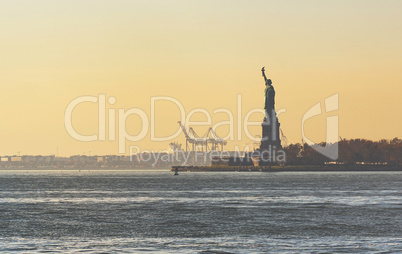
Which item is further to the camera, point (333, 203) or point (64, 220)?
point (333, 203)

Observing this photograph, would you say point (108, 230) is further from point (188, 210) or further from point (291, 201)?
point (291, 201)

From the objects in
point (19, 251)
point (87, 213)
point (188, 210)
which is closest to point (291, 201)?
point (188, 210)

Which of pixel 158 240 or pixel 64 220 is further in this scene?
pixel 64 220

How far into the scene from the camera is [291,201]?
92.1 metres

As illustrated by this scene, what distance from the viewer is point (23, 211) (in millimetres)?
78938

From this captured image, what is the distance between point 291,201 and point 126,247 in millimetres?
47720

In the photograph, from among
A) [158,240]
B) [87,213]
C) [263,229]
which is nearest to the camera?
[158,240]

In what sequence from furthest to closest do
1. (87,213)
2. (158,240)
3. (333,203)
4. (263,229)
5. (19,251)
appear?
1. (333,203)
2. (87,213)
3. (263,229)
4. (158,240)
5. (19,251)

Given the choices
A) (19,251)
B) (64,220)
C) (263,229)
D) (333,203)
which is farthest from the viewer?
(333,203)

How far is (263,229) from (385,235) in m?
9.42

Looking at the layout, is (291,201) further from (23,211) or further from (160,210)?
(23,211)

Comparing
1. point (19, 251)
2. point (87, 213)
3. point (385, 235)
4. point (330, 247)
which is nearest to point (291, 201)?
point (87, 213)

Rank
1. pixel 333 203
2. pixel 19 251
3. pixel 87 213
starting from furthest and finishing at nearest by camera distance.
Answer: pixel 333 203, pixel 87 213, pixel 19 251

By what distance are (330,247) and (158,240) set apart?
1172cm
